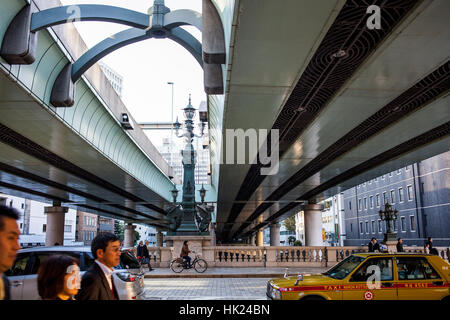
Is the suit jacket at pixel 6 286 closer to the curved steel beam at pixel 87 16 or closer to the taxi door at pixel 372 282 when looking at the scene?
the taxi door at pixel 372 282

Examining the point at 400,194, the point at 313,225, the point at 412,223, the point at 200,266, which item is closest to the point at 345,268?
the point at 200,266

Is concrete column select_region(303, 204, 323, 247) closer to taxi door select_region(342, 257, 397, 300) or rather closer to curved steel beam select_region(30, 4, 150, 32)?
taxi door select_region(342, 257, 397, 300)

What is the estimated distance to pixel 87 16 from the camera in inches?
411

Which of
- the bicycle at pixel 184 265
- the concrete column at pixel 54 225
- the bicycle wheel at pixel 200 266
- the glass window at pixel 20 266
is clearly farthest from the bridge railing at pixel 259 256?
the concrete column at pixel 54 225

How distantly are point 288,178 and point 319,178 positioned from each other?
235cm

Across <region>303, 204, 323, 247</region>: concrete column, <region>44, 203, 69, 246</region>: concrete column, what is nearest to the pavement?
<region>303, 204, 323, 247</region>: concrete column

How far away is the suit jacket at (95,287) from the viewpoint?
10.6ft

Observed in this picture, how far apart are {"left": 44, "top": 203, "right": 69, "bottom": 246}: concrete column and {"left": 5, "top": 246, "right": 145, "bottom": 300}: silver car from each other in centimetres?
3380

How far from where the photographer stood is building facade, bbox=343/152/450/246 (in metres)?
45.5

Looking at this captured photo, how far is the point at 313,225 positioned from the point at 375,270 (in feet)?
109

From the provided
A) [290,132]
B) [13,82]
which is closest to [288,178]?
[290,132]

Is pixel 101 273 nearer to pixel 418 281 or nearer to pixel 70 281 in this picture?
pixel 70 281
